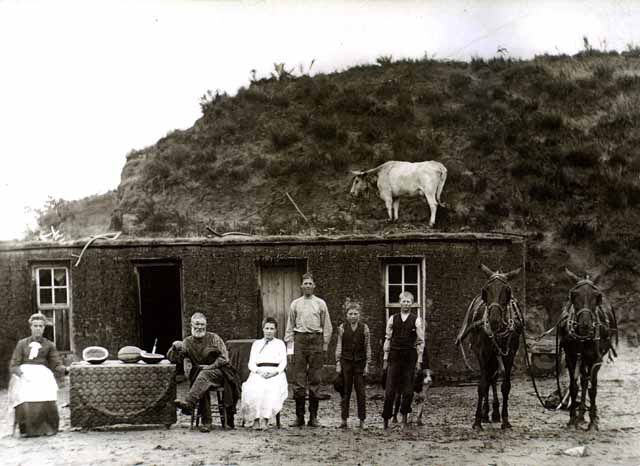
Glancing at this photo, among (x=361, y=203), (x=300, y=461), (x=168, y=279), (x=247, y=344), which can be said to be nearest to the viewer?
(x=300, y=461)

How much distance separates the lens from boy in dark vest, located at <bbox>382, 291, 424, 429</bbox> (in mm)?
8875

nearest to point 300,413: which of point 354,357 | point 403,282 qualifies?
point 354,357

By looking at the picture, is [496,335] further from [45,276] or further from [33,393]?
[45,276]

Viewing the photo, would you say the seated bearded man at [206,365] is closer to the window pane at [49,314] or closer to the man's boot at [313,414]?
the man's boot at [313,414]

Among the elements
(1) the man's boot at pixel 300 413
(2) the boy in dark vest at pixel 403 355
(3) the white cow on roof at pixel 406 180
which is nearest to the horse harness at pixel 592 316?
(2) the boy in dark vest at pixel 403 355

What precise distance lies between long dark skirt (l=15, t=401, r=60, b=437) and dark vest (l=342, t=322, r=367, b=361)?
12.1 ft

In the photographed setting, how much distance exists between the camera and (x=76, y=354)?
12.5 metres

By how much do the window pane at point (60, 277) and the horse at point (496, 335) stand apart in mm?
7502

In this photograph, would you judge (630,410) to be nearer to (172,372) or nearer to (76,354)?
(172,372)

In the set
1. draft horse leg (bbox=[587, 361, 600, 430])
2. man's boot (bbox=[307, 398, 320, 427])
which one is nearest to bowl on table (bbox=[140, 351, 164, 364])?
man's boot (bbox=[307, 398, 320, 427])

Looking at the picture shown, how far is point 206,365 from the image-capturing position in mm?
8820

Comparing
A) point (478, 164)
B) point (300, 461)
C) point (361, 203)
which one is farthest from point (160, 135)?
point (300, 461)

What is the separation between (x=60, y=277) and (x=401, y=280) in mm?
6159

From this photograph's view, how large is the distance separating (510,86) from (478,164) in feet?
14.2
